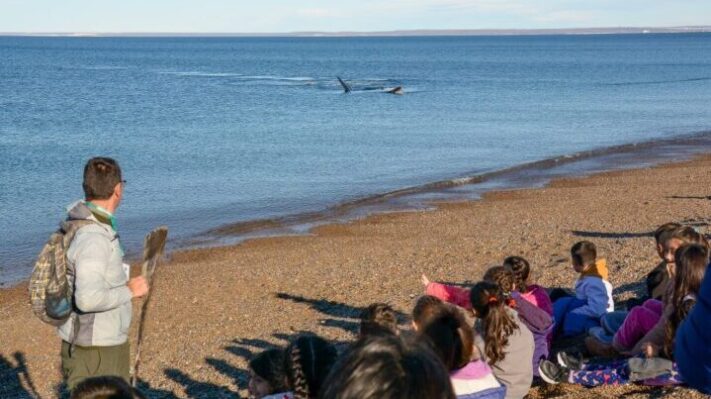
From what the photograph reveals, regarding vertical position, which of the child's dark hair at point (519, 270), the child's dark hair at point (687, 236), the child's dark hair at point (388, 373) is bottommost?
the child's dark hair at point (519, 270)

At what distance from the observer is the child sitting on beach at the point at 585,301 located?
8016mm

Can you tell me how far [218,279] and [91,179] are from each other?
8326 mm

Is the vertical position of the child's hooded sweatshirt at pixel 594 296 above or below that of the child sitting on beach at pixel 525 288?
below

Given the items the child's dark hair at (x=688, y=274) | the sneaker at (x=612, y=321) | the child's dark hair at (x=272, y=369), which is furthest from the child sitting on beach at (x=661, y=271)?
the child's dark hair at (x=272, y=369)

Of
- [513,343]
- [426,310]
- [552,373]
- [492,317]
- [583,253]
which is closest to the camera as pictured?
A: [426,310]

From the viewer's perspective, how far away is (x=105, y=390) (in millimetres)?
3076

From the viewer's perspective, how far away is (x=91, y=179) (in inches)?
197

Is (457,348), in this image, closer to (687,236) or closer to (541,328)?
(541,328)

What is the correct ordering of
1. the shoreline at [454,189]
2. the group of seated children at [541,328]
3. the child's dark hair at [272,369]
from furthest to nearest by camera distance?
the shoreline at [454,189] < the child's dark hair at [272,369] < the group of seated children at [541,328]

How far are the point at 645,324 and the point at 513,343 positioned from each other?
1.27 meters

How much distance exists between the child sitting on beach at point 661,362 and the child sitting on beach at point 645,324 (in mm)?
119

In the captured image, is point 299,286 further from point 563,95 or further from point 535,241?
point 563,95

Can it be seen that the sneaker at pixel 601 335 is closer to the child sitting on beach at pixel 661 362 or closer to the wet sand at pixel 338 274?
the child sitting on beach at pixel 661 362

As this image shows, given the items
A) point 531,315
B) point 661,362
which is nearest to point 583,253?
point 531,315
